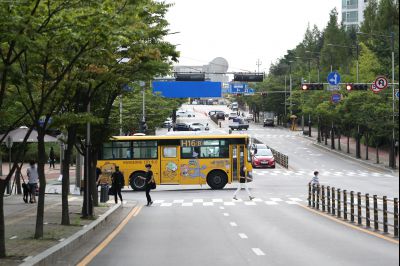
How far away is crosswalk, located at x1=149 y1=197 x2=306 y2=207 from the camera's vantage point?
33.0m

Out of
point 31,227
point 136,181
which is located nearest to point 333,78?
point 136,181

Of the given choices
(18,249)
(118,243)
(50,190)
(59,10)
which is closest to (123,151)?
(50,190)

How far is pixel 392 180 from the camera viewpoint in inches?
1940

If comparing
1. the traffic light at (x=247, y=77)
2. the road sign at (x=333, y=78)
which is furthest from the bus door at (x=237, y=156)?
the traffic light at (x=247, y=77)

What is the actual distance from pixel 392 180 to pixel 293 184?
7753 millimetres

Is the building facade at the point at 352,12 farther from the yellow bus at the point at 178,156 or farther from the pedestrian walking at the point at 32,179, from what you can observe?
the pedestrian walking at the point at 32,179

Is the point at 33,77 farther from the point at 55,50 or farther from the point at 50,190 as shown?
the point at 50,190

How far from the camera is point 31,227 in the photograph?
21.0 m

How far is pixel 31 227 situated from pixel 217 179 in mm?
21835

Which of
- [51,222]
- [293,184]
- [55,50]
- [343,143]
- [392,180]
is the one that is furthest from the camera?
[343,143]

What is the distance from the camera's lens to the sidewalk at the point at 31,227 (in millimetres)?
15830

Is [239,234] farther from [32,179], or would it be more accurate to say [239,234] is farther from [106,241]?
[32,179]

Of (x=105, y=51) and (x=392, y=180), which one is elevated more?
(x=105, y=51)

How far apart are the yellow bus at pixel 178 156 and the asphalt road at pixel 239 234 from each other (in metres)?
1.20
